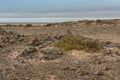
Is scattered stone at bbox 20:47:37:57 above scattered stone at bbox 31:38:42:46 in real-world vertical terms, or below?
below

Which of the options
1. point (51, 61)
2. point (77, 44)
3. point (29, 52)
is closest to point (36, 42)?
point (29, 52)

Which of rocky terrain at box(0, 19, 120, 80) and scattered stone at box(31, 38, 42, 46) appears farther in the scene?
scattered stone at box(31, 38, 42, 46)

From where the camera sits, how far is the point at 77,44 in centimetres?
2725

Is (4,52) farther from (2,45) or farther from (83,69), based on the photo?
(83,69)

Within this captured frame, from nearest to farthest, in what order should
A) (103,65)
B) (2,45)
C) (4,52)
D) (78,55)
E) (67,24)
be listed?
1. (103,65)
2. (78,55)
3. (4,52)
4. (2,45)
5. (67,24)

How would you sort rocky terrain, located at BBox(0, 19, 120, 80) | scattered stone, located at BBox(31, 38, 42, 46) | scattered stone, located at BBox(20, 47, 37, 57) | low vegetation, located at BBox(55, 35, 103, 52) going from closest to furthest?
rocky terrain, located at BBox(0, 19, 120, 80) → low vegetation, located at BBox(55, 35, 103, 52) → scattered stone, located at BBox(20, 47, 37, 57) → scattered stone, located at BBox(31, 38, 42, 46)

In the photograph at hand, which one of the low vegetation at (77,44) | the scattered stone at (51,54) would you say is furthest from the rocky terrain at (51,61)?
the low vegetation at (77,44)

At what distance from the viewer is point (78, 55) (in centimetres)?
2583

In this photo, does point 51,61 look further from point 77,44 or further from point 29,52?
point 77,44

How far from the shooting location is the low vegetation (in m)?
26.7

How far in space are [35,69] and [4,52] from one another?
5489 millimetres

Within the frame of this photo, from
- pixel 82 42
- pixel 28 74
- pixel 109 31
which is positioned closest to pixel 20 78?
pixel 28 74

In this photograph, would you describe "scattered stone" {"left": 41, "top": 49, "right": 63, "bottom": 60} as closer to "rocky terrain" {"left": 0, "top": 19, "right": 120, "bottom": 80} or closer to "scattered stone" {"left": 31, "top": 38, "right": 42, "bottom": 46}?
"rocky terrain" {"left": 0, "top": 19, "right": 120, "bottom": 80}

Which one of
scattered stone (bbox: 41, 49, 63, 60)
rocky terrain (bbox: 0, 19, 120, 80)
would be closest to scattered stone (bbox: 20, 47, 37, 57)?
rocky terrain (bbox: 0, 19, 120, 80)
